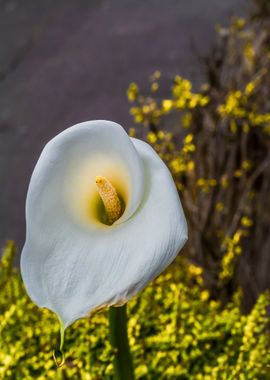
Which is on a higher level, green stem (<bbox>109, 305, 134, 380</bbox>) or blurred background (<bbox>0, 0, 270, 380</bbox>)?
green stem (<bbox>109, 305, 134, 380</bbox>)

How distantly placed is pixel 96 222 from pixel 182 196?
68 centimetres

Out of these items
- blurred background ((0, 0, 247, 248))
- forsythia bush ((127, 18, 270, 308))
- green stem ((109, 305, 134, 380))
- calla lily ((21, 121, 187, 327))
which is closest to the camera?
calla lily ((21, 121, 187, 327))

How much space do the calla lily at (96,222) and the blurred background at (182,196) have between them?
0.18 meters

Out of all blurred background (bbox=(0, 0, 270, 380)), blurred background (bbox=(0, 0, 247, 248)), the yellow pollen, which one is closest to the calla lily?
the yellow pollen

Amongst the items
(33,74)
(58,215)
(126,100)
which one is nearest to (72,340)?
(58,215)

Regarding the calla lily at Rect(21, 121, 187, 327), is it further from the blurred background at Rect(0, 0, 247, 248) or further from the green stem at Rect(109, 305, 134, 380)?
the blurred background at Rect(0, 0, 247, 248)

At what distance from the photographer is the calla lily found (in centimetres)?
53

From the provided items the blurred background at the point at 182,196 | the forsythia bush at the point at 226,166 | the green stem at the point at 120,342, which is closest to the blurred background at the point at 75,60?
the blurred background at the point at 182,196

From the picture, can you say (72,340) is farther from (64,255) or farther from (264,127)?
(264,127)

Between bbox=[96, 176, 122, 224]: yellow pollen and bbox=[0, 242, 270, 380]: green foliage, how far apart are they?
31cm

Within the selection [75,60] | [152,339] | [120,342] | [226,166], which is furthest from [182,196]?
[75,60]

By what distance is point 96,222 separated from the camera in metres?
0.59

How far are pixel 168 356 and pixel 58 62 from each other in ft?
5.96

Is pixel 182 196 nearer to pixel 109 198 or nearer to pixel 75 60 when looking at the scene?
pixel 109 198
